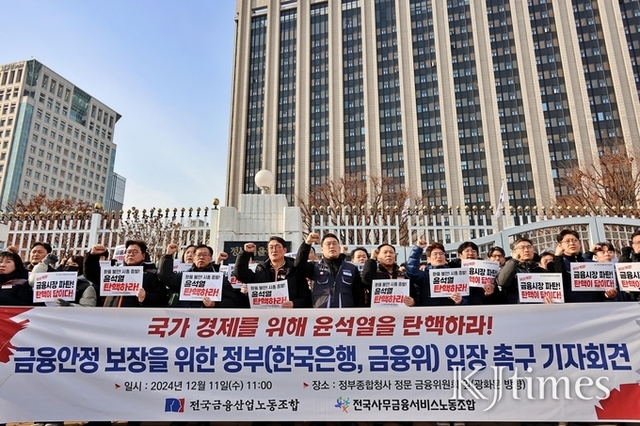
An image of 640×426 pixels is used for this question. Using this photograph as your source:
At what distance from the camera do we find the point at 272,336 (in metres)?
3.68

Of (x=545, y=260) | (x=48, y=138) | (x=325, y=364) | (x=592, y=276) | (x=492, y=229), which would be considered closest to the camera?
(x=325, y=364)

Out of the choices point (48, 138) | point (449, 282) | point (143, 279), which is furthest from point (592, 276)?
point (48, 138)

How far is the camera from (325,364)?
3.56 meters

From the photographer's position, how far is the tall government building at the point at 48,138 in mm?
71812

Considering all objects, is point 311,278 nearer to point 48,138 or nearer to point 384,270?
point 384,270

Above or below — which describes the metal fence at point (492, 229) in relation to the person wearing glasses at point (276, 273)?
above

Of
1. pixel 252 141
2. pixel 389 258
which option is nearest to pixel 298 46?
pixel 252 141

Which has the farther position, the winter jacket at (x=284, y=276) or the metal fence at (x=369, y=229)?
the metal fence at (x=369, y=229)

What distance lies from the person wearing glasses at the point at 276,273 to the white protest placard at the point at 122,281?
1019mm

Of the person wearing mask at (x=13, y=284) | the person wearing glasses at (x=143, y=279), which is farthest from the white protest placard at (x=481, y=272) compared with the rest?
the person wearing mask at (x=13, y=284)

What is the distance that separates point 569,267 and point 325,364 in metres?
2.93

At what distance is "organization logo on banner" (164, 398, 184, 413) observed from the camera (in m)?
3.46

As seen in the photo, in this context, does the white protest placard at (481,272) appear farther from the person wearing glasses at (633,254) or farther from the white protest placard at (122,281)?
the white protest placard at (122,281)

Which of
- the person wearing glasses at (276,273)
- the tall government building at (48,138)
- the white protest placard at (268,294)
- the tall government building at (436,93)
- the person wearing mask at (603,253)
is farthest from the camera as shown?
the tall government building at (48,138)
